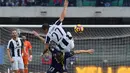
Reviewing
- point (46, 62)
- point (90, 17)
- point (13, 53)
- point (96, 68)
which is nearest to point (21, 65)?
point (13, 53)

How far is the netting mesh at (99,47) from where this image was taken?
15664 millimetres

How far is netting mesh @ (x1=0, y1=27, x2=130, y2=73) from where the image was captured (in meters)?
15.7

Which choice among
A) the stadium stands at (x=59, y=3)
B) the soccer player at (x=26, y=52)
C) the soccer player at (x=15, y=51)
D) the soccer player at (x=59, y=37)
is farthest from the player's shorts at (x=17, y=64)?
the stadium stands at (x=59, y=3)

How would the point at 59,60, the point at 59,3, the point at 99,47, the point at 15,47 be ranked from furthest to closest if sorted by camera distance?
the point at 59,3
the point at 99,47
the point at 15,47
the point at 59,60

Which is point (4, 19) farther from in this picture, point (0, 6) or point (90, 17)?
point (90, 17)

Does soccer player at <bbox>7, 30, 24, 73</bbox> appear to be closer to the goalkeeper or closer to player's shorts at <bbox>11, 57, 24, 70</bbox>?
player's shorts at <bbox>11, 57, 24, 70</bbox>

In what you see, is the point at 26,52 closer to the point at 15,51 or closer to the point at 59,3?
the point at 15,51

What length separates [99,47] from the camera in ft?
52.0

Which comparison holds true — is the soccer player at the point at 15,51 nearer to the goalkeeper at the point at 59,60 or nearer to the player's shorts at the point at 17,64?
the player's shorts at the point at 17,64

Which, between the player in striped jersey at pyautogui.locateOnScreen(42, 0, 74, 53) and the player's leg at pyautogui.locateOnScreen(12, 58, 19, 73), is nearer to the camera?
the player in striped jersey at pyautogui.locateOnScreen(42, 0, 74, 53)

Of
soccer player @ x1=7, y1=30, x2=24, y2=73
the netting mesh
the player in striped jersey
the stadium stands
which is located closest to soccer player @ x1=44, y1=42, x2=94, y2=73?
the player in striped jersey

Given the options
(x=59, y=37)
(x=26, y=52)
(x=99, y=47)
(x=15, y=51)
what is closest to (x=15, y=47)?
(x=15, y=51)

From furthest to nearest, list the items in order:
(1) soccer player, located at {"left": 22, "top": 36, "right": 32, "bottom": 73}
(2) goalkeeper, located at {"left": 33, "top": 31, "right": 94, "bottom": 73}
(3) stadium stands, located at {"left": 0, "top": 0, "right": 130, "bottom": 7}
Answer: (3) stadium stands, located at {"left": 0, "top": 0, "right": 130, "bottom": 7} < (1) soccer player, located at {"left": 22, "top": 36, "right": 32, "bottom": 73} < (2) goalkeeper, located at {"left": 33, "top": 31, "right": 94, "bottom": 73}

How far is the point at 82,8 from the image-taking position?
2925cm
